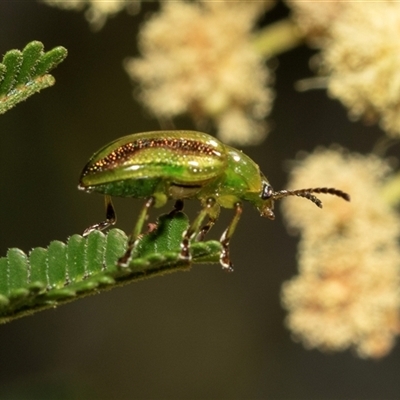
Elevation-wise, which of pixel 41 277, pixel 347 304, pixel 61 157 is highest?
pixel 61 157

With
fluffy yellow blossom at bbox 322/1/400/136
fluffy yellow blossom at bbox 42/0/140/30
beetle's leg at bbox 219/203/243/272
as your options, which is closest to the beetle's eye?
beetle's leg at bbox 219/203/243/272

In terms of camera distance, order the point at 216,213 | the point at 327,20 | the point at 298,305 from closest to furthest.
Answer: the point at 216,213
the point at 327,20
the point at 298,305

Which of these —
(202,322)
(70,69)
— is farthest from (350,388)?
(70,69)

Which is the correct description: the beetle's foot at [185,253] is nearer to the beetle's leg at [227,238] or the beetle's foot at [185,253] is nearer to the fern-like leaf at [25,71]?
the beetle's leg at [227,238]

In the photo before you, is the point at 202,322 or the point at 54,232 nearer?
Result: the point at 54,232

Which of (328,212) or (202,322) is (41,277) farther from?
(202,322)

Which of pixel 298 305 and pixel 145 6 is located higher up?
pixel 145 6

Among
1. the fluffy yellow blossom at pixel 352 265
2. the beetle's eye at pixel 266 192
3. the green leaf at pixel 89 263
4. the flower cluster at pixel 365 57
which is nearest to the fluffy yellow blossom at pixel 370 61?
the flower cluster at pixel 365 57
